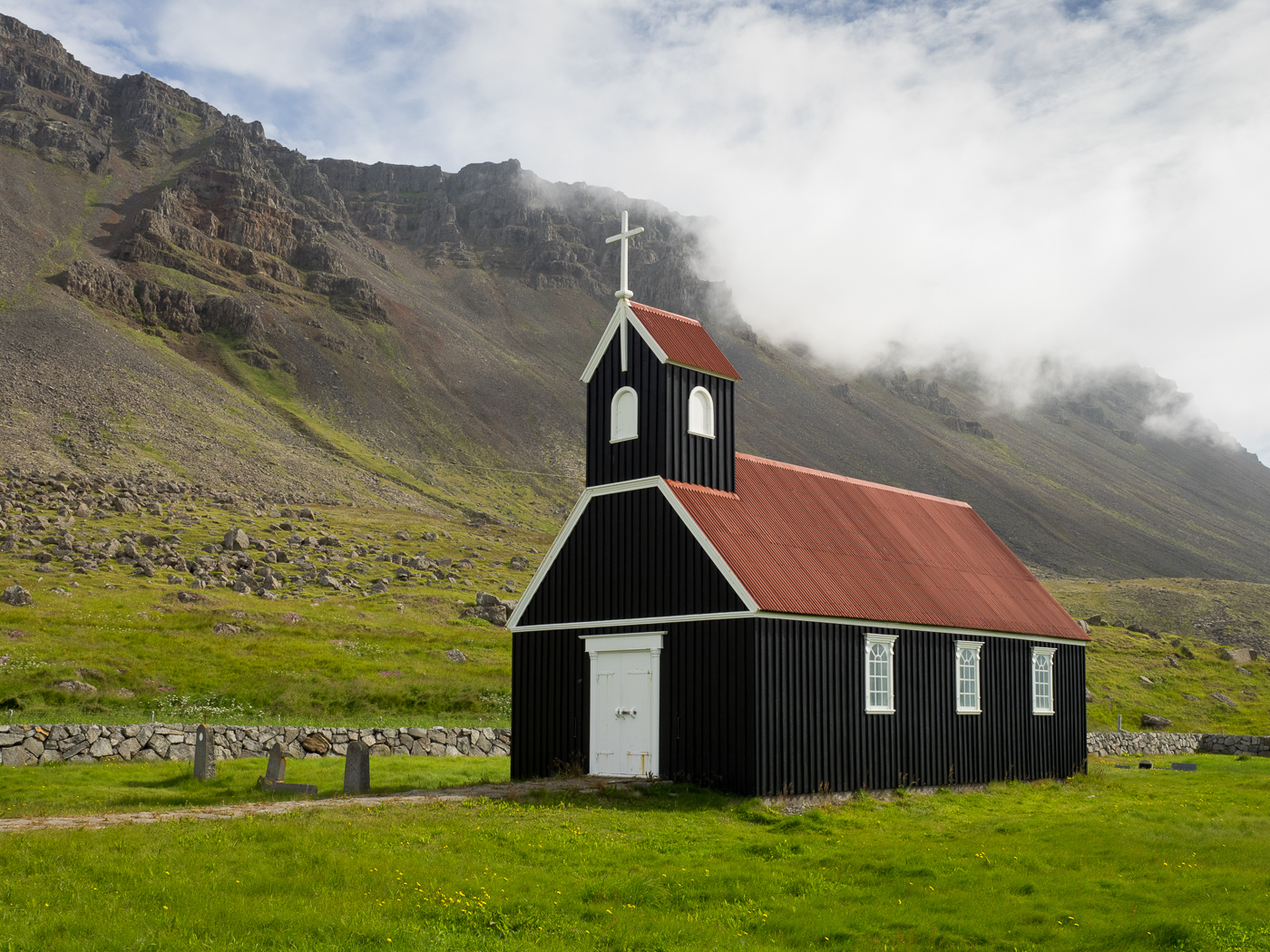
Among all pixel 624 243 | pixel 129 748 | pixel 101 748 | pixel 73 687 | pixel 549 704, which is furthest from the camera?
pixel 73 687

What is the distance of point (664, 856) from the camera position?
14820mm

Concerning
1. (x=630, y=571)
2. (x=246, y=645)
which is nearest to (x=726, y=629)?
(x=630, y=571)

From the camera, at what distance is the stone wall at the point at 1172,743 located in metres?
39.8

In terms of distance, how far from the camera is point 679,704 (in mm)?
22016

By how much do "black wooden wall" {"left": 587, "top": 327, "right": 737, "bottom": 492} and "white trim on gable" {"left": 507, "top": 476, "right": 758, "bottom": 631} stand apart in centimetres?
22

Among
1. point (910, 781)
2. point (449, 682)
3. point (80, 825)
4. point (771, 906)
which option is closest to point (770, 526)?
point (910, 781)

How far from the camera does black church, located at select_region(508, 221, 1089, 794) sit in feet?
70.3

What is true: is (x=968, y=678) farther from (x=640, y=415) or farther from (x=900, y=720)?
(x=640, y=415)

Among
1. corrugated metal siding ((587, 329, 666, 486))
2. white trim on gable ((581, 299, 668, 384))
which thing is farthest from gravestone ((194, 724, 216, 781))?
white trim on gable ((581, 299, 668, 384))

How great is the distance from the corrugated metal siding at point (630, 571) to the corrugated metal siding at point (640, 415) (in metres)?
0.59

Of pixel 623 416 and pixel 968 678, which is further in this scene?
pixel 968 678

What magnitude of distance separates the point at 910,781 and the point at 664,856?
10817 millimetres

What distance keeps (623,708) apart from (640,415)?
6.23 meters

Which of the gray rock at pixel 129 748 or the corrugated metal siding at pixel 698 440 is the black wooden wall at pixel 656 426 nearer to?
the corrugated metal siding at pixel 698 440
